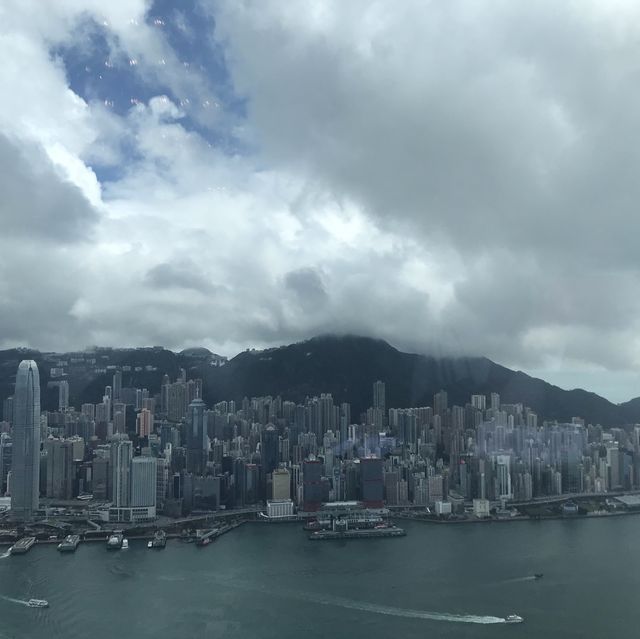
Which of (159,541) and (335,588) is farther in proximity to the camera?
(159,541)

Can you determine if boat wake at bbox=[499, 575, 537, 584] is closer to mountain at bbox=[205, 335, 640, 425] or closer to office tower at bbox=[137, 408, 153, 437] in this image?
mountain at bbox=[205, 335, 640, 425]

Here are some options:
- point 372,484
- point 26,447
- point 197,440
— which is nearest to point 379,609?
point 372,484

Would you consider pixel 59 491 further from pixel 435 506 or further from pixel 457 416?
pixel 457 416

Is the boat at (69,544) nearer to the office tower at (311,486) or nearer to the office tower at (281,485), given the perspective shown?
the office tower at (281,485)

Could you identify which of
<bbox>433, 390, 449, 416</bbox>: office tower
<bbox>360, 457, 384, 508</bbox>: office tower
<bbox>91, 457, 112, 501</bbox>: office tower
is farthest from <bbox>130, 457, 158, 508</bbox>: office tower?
<bbox>433, 390, 449, 416</bbox>: office tower

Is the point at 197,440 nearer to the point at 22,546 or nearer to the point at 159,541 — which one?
the point at 159,541

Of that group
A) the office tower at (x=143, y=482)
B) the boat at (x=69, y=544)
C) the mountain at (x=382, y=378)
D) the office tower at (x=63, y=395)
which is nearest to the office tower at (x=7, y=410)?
the office tower at (x=63, y=395)

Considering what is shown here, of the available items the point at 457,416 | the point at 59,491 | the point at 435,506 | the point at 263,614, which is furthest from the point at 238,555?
the point at 457,416
